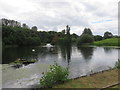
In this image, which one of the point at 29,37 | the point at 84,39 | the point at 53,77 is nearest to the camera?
the point at 53,77

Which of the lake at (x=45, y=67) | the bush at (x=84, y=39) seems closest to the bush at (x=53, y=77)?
the lake at (x=45, y=67)

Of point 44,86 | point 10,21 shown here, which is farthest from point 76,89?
point 10,21

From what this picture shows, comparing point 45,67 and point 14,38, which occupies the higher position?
point 14,38

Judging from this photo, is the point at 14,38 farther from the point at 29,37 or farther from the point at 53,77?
the point at 53,77

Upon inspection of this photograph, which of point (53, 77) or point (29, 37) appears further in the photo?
point (29, 37)

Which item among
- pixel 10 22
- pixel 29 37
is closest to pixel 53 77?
pixel 29 37

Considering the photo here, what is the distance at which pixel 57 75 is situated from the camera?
8.52 metres

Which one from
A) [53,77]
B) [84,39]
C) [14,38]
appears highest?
[14,38]

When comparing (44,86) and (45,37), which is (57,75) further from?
(45,37)

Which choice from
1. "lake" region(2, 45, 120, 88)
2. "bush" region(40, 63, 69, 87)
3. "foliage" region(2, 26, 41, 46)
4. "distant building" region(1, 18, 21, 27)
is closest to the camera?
"bush" region(40, 63, 69, 87)

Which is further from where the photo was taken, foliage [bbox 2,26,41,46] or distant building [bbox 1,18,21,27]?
distant building [bbox 1,18,21,27]

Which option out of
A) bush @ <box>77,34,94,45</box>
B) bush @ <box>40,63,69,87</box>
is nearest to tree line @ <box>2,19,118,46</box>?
bush @ <box>77,34,94,45</box>

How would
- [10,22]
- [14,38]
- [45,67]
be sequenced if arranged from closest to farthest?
[45,67], [14,38], [10,22]

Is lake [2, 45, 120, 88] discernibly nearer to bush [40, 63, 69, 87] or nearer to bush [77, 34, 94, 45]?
bush [40, 63, 69, 87]
